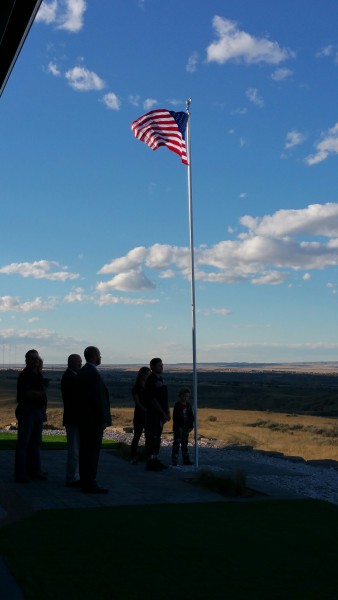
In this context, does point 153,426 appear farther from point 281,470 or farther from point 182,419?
point 281,470

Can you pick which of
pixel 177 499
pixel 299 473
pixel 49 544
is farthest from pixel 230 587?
pixel 299 473

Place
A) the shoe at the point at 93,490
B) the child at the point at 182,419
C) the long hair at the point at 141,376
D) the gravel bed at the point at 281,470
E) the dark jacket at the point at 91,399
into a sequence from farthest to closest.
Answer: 1. the child at the point at 182,419
2. the long hair at the point at 141,376
3. the gravel bed at the point at 281,470
4. the shoe at the point at 93,490
5. the dark jacket at the point at 91,399

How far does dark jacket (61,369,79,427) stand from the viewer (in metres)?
9.67

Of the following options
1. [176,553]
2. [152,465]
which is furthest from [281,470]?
[176,553]

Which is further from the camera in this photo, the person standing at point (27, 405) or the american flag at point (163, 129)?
the american flag at point (163, 129)

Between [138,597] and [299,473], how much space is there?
291 inches

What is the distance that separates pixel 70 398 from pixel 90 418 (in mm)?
931

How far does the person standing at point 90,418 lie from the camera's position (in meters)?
8.99

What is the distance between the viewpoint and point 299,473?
11.9 m

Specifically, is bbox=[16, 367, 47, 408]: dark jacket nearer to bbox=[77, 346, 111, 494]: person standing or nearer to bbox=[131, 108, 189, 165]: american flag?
bbox=[77, 346, 111, 494]: person standing

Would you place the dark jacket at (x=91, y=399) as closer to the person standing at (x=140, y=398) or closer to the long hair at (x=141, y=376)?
the person standing at (x=140, y=398)

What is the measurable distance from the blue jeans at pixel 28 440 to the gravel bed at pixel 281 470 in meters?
2.70

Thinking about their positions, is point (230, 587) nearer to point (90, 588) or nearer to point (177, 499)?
point (90, 588)

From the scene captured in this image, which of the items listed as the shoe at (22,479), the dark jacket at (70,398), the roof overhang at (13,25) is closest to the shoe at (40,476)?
the shoe at (22,479)
